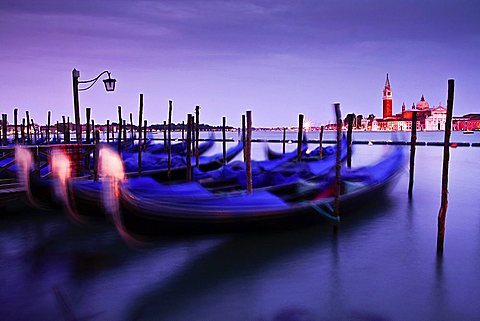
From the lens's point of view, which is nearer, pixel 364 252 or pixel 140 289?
pixel 140 289

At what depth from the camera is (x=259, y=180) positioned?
686 cm

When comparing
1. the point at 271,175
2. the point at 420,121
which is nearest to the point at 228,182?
the point at 271,175

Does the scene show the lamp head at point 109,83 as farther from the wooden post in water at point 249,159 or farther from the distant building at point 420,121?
the distant building at point 420,121

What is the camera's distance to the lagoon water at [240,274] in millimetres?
3191

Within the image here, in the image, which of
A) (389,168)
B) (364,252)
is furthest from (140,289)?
(389,168)

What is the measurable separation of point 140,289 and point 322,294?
1529 millimetres

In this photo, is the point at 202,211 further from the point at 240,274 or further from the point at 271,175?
the point at 271,175

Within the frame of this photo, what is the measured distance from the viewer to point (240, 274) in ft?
12.8

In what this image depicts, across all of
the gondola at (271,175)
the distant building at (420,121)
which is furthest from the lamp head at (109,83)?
the distant building at (420,121)

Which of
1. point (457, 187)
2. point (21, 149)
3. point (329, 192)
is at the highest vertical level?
point (21, 149)

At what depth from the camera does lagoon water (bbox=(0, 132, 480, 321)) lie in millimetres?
3191

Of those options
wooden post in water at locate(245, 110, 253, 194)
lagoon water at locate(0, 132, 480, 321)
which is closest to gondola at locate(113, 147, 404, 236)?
lagoon water at locate(0, 132, 480, 321)

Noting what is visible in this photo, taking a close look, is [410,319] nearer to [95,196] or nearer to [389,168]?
[95,196]

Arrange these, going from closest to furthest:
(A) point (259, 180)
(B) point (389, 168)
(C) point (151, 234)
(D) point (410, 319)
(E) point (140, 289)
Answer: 1. (D) point (410, 319)
2. (E) point (140, 289)
3. (C) point (151, 234)
4. (A) point (259, 180)
5. (B) point (389, 168)
